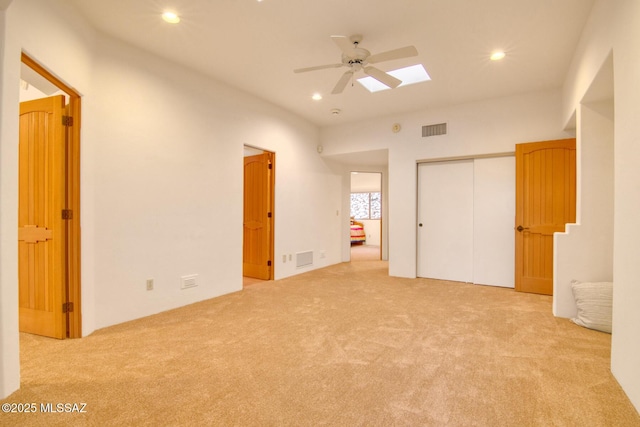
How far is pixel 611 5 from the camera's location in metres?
2.12

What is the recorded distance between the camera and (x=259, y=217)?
17.0 feet

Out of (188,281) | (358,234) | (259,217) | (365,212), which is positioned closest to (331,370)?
(188,281)

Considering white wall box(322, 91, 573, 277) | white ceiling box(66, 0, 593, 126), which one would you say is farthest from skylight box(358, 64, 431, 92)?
white wall box(322, 91, 573, 277)

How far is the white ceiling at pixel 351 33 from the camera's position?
258 centimetres

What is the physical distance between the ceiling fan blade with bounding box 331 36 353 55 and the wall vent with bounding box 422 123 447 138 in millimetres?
2804

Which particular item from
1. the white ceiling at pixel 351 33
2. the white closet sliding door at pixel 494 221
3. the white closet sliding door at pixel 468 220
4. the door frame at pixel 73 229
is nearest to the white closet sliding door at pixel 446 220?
the white closet sliding door at pixel 468 220

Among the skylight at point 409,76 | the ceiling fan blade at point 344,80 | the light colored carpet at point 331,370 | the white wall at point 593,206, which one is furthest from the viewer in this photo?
the skylight at point 409,76

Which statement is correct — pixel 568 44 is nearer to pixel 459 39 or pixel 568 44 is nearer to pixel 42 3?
pixel 459 39

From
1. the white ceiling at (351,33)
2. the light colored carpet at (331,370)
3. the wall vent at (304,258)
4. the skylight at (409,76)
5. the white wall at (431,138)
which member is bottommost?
the light colored carpet at (331,370)

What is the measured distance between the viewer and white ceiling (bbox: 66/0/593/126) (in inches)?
101

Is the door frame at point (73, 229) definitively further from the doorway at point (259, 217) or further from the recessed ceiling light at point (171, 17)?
the doorway at point (259, 217)

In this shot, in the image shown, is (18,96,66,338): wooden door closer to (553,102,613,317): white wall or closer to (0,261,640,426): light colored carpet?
(0,261,640,426): light colored carpet

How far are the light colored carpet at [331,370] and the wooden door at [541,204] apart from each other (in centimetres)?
95

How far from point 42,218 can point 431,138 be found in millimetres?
5148
